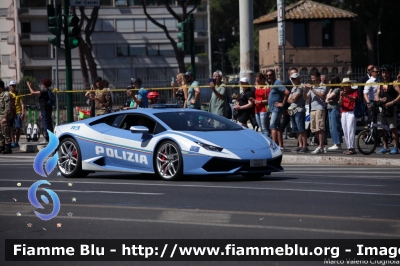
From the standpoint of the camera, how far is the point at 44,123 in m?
24.6

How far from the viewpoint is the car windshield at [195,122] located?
1527cm

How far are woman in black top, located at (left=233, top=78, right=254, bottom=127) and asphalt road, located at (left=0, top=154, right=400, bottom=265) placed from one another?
243 inches

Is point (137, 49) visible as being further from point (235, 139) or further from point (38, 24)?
point (235, 139)

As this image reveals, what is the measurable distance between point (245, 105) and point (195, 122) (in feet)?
21.6

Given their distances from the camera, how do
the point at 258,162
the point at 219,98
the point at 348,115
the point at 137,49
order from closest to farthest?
the point at 258,162 < the point at 348,115 < the point at 219,98 < the point at 137,49

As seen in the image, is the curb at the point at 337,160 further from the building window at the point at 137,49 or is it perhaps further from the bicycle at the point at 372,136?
the building window at the point at 137,49

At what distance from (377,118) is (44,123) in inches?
365

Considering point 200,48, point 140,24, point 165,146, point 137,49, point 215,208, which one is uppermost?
Result: point 140,24

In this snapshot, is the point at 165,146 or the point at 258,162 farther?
the point at 165,146

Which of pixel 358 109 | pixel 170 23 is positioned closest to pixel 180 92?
pixel 358 109

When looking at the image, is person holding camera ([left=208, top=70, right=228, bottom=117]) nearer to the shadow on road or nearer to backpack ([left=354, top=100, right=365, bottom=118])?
backpack ([left=354, top=100, right=365, bottom=118])

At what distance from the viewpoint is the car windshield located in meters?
15.3

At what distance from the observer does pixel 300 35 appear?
67.2 meters

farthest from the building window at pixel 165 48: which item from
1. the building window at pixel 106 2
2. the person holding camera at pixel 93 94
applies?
the person holding camera at pixel 93 94
